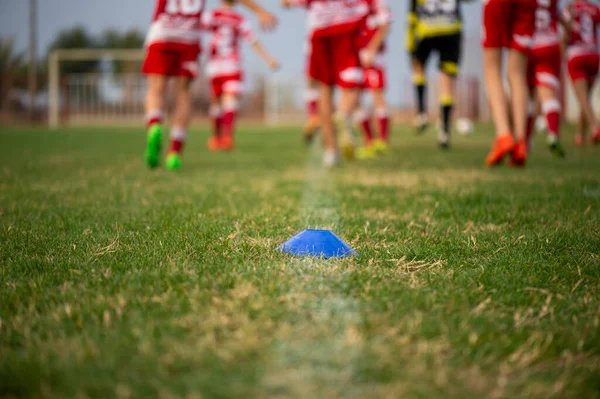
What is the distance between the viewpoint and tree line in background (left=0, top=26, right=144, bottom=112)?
26859mm

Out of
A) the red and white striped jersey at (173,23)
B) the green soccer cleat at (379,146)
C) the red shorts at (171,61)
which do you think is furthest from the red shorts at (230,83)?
the red and white striped jersey at (173,23)

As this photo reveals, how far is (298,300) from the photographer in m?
1.58

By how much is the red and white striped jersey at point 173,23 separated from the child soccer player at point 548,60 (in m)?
2.96

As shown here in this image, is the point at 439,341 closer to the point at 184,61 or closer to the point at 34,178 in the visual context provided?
the point at 34,178

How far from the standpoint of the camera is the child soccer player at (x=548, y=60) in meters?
5.89

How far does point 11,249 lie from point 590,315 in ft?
5.86

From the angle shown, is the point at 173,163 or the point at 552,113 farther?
the point at 552,113

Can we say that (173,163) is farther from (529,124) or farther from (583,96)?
(583,96)

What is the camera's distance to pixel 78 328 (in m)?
1.42

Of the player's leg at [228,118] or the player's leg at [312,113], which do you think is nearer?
the player's leg at [228,118]

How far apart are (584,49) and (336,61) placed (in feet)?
11.1

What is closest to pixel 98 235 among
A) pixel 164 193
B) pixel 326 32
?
pixel 164 193

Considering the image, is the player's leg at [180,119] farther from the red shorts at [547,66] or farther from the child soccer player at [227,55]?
the child soccer player at [227,55]

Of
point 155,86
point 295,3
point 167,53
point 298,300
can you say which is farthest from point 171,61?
point 298,300
